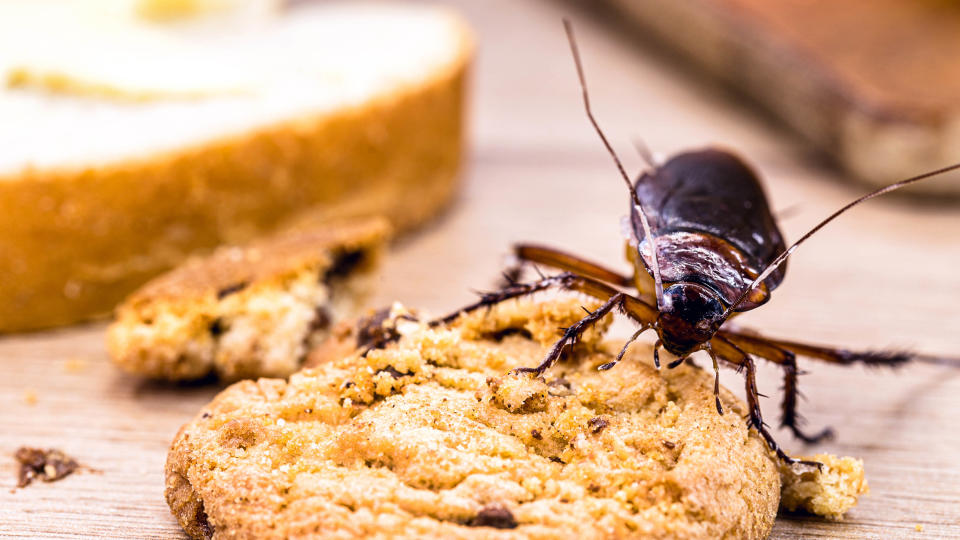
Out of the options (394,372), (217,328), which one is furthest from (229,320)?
(394,372)

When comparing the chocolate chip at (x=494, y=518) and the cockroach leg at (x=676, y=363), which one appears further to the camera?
the cockroach leg at (x=676, y=363)

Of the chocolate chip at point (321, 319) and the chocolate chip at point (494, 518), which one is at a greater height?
the chocolate chip at point (321, 319)

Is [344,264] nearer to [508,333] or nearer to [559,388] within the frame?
[508,333]

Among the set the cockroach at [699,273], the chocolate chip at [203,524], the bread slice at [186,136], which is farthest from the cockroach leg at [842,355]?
the bread slice at [186,136]

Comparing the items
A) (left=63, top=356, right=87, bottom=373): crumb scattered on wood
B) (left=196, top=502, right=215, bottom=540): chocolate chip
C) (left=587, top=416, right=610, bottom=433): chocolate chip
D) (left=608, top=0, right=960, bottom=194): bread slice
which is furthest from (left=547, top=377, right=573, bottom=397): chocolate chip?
(left=608, top=0, right=960, bottom=194): bread slice

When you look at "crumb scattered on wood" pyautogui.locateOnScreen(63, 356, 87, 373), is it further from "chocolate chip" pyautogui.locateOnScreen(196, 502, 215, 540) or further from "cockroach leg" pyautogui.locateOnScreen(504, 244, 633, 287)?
"cockroach leg" pyautogui.locateOnScreen(504, 244, 633, 287)

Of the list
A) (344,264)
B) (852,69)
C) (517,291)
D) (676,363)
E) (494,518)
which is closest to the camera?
(494,518)

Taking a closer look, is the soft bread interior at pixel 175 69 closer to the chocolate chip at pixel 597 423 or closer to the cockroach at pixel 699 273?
the cockroach at pixel 699 273

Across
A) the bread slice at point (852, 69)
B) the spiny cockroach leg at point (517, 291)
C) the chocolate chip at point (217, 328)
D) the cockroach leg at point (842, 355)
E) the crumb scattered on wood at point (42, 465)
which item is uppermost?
the bread slice at point (852, 69)
